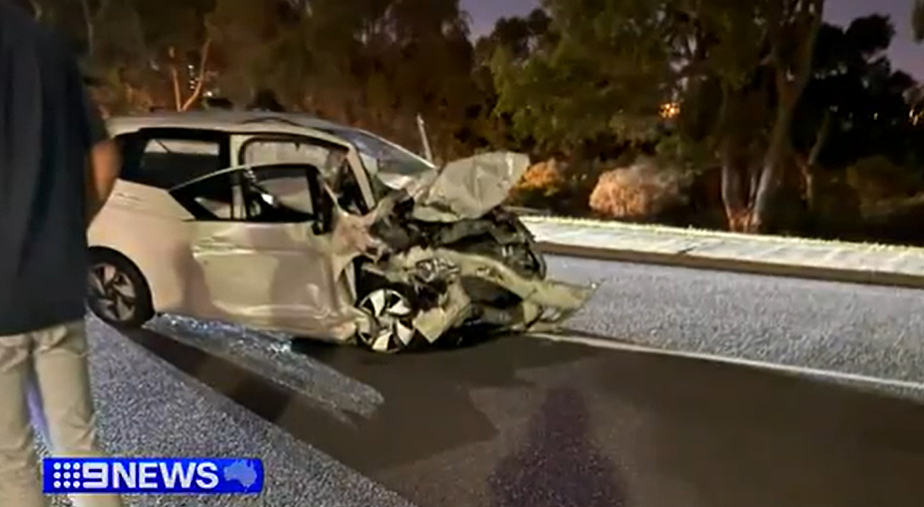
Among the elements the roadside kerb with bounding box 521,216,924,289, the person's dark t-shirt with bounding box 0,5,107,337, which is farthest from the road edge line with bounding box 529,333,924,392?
the person's dark t-shirt with bounding box 0,5,107,337

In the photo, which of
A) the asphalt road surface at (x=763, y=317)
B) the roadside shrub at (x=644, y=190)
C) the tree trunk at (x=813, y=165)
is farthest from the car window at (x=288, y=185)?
the tree trunk at (x=813, y=165)

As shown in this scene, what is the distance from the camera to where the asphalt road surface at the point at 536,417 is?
4148 mm

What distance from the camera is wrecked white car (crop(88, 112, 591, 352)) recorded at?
6.27 meters

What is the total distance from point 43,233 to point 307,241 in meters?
3.69

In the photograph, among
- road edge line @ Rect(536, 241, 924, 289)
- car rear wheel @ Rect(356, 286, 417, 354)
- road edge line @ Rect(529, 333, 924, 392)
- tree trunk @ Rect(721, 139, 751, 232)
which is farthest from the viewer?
tree trunk @ Rect(721, 139, 751, 232)

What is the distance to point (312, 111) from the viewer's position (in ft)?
46.1

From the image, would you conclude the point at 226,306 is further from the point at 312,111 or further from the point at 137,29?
the point at 137,29

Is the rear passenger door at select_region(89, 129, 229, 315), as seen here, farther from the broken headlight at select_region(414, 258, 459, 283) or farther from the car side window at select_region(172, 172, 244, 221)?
the broken headlight at select_region(414, 258, 459, 283)

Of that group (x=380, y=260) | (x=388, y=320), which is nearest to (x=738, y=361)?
(x=388, y=320)

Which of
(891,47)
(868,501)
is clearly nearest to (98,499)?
(868,501)

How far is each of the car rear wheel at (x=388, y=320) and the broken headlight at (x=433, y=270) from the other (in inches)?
6.5

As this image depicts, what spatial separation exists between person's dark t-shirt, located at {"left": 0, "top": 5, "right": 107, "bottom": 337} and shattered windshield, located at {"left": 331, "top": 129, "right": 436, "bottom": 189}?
405 cm

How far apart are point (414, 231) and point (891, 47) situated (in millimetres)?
7929

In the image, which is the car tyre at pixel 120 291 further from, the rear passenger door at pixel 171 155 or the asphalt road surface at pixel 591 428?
the rear passenger door at pixel 171 155
